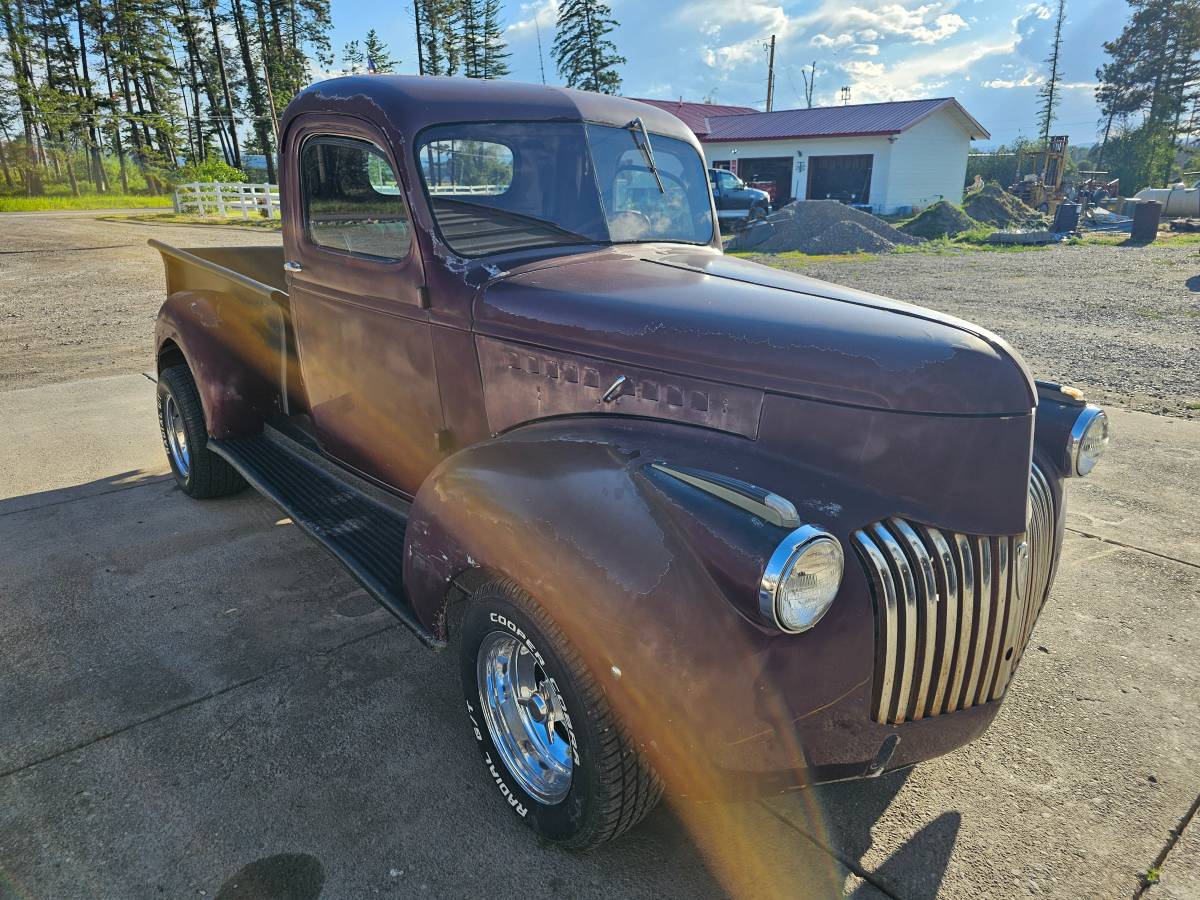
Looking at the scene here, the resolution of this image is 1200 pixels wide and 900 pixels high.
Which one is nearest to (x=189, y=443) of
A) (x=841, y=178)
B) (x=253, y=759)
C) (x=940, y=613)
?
(x=253, y=759)

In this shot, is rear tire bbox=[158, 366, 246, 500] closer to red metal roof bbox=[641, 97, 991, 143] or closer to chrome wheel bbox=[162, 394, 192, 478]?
chrome wheel bbox=[162, 394, 192, 478]

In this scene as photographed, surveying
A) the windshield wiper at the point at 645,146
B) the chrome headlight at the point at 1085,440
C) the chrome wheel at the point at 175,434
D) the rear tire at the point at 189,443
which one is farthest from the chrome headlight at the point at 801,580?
the chrome wheel at the point at 175,434

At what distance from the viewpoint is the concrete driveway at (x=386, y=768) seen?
7.06ft

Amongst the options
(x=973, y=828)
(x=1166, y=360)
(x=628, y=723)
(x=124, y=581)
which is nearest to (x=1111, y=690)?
(x=973, y=828)

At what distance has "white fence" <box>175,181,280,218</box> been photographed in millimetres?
26109

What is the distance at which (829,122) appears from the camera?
32.2 metres

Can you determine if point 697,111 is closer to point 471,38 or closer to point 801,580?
point 471,38

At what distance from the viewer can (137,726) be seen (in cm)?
272

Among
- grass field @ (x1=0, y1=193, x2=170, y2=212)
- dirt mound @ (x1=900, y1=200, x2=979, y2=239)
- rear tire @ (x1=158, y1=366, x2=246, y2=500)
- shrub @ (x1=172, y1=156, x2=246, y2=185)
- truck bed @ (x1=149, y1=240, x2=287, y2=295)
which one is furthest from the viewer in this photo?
shrub @ (x1=172, y1=156, x2=246, y2=185)

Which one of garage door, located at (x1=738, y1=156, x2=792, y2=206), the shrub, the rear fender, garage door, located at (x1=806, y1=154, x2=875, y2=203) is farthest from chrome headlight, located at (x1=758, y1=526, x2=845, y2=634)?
the shrub

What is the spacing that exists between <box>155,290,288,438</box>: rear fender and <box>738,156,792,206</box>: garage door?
3045 centimetres

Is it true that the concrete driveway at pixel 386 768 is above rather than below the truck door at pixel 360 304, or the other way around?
below

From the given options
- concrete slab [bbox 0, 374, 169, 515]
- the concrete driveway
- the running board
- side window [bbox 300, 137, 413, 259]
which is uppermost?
side window [bbox 300, 137, 413, 259]

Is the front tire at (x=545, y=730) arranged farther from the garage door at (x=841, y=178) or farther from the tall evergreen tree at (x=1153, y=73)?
the tall evergreen tree at (x=1153, y=73)
